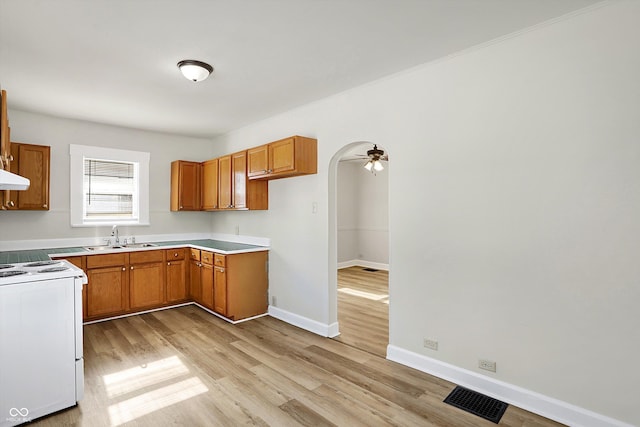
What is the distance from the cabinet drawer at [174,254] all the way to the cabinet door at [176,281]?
0.06 meters

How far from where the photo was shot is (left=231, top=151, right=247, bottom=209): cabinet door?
450cm

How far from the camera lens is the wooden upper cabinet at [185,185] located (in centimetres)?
534

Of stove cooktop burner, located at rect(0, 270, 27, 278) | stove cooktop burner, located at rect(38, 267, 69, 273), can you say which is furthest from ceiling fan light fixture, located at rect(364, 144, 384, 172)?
stove cooktop burner, located at rect(0, 270, 27, 278)

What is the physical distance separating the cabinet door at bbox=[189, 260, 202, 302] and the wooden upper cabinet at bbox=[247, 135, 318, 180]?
1699 millimetres

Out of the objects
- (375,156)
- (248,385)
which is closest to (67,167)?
(248,385)

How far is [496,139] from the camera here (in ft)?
8.34

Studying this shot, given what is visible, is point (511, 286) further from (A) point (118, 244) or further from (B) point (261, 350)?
(A) point (118, 244)

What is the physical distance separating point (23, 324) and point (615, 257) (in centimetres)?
378

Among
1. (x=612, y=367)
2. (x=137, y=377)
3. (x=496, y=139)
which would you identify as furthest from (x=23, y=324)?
(x=612, y=367)

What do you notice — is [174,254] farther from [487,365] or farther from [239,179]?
[487,365]

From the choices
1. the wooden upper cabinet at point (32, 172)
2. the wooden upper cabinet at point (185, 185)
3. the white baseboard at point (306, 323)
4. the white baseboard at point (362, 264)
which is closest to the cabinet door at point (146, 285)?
the wooden upper cabinet at point (185, 185)

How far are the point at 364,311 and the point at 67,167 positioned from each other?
4475mm

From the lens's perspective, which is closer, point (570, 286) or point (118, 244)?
point (570, 286)

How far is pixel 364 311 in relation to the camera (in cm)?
470
